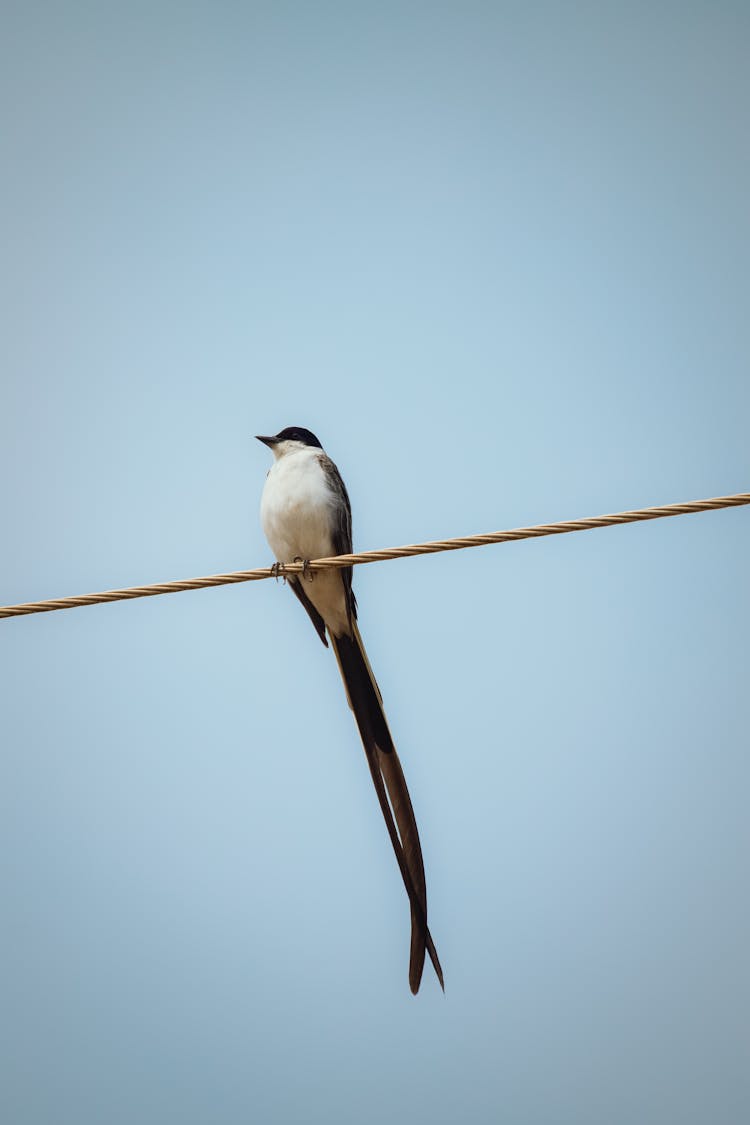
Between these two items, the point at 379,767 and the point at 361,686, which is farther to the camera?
the point at 361,686

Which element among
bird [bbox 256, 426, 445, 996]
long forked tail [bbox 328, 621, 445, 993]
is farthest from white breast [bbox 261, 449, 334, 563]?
long forked tail [bbox 328, 621, 445, 993]

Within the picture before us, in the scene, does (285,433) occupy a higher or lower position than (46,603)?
higher

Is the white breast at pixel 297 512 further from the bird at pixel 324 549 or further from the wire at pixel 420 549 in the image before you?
the wire at pixel 420 549

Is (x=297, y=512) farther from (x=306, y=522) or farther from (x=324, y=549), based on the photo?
(x=324, y=549)

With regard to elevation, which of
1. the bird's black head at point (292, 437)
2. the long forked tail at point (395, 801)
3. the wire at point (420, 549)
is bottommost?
the long forked tail at point (395, 801)

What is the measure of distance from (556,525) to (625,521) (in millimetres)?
177

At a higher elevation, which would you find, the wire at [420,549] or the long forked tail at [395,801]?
the wire at [420,549]

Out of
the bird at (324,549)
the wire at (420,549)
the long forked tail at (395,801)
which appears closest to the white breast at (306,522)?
the bird at (324,549)

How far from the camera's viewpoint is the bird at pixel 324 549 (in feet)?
11.7

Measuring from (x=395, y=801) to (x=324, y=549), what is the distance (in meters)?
1.22

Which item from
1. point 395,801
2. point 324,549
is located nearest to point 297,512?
point 324,549

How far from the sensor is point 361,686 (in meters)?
3.76

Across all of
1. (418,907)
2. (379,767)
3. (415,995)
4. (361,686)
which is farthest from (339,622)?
(415,995)

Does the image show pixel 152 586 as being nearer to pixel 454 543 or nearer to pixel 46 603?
pixel 46 603
